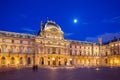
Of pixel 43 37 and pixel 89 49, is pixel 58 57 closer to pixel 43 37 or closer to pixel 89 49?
pixel 43 37

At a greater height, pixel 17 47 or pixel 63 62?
pixel 17 47

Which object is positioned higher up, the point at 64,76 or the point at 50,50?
the point at 50,50

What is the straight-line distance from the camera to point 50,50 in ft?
242

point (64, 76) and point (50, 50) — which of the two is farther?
point (50, 50)

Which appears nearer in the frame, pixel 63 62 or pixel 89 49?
pixel 63 62

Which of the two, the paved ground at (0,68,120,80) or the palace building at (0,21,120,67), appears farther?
the palace building at (0,21,120,67)

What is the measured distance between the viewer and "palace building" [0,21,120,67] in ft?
211

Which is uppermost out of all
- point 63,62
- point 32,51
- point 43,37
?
point 43,37

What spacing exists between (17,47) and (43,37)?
12.0 metres

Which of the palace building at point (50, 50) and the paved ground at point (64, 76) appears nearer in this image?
the paved ground at point (64, 76)

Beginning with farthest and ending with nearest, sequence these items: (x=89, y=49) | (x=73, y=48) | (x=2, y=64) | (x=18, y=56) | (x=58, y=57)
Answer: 1. (x=89, y=49)
2. (x=73, y=48)
3. (x=58, y=57)
4. (x=18, y=56)
5. (x=2, y=64)

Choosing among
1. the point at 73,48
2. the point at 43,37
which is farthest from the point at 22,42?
the point at 73,48

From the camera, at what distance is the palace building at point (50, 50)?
211ft

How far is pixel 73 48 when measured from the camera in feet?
278
